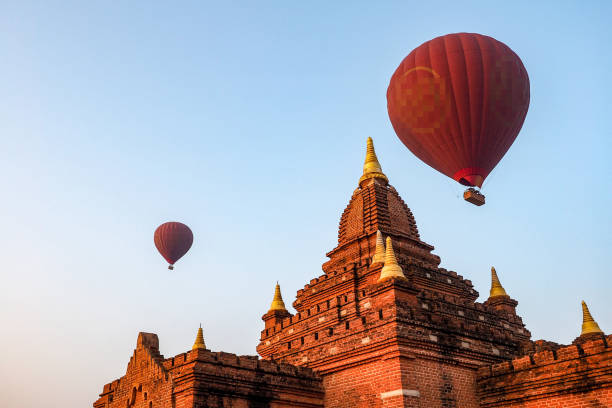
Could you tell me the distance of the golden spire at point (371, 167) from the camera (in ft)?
126

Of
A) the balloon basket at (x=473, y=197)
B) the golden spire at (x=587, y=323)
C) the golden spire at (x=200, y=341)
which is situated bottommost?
the golden spire at (x=200, y=341)

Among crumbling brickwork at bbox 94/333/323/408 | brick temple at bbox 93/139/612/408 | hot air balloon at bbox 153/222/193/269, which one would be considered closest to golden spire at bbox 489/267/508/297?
brick temple at bbox 93/139/612/408

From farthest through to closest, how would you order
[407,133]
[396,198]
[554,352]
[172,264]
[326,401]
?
[172,264] < [396,198] < [407,133] < [326,401] < [554,352]

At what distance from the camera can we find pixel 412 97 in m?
30.2

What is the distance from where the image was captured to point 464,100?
1151 inches

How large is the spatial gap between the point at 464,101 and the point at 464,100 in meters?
0.05

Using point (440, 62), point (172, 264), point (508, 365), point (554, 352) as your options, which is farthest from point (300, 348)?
point (172, 264)

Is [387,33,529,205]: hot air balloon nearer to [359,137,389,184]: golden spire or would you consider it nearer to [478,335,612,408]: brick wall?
[359,137,389,184]: golden spire

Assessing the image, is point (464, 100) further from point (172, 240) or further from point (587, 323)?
point (172, 240)

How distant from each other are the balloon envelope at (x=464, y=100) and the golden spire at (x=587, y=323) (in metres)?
8.29

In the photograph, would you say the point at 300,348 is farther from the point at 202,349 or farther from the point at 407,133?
the point at 407,133

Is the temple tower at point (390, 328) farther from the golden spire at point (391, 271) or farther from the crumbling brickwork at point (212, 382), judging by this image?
the crumbling brickwork at point (212, 382)

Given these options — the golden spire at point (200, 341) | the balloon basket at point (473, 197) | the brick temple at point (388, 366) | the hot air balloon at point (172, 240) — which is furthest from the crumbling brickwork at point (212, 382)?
the hot air balloon at point (172, 240)

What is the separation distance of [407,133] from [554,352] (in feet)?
46.2
